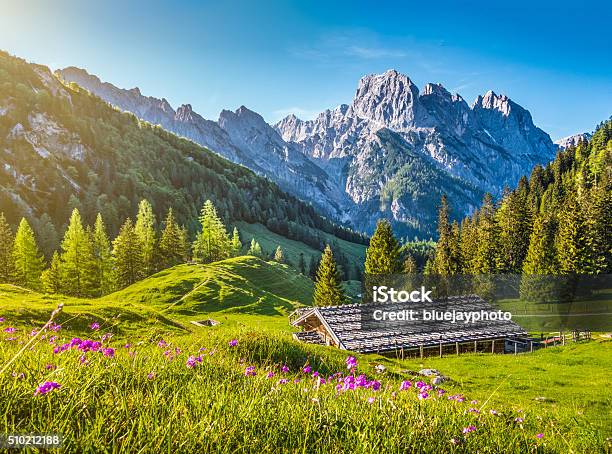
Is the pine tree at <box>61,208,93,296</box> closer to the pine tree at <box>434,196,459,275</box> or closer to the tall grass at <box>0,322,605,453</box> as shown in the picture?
the tall grass at <box>0,322,605,453</box>

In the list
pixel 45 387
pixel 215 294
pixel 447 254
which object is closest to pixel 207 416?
pixel 45 387

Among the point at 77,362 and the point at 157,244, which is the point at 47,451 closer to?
the point at 77,362

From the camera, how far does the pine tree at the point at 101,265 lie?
75.0 meters

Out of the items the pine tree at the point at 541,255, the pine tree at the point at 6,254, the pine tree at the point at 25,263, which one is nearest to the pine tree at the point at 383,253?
the pine tree at the point at 541,255

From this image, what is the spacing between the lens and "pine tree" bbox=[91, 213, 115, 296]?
75.0 metres

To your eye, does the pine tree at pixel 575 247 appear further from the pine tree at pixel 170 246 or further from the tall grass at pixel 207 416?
the tall grass at pixel 207 416

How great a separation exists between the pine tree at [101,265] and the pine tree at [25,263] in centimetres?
925

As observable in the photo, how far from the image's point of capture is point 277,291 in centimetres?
9175

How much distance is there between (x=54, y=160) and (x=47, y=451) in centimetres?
20286

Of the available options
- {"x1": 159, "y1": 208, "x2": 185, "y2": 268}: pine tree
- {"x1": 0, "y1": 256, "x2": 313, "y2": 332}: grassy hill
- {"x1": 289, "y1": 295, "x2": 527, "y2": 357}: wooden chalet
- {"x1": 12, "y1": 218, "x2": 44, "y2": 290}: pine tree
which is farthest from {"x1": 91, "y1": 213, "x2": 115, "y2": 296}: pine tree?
{"x1": 289, "y1": 295, "x2": 527, "y2": 357}: wooden chalet

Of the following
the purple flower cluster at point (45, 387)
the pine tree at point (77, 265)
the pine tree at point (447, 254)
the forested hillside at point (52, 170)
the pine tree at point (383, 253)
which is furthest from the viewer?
the forested hillside at point (52, 170)

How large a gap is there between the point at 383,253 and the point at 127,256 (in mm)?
52775

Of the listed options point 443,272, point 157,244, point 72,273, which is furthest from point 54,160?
point 443,272

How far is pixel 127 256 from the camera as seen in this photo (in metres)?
82.4
